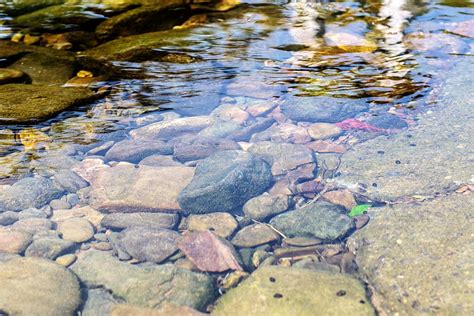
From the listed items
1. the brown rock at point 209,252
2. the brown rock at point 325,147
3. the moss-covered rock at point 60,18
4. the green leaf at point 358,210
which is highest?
the moss-covered rock at point 60,18

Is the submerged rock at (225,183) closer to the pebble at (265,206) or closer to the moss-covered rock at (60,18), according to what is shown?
the pebble at (265,206)

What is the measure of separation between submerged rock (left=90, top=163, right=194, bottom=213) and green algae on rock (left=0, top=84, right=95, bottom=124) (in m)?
1.31

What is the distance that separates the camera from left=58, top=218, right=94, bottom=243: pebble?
3.62m

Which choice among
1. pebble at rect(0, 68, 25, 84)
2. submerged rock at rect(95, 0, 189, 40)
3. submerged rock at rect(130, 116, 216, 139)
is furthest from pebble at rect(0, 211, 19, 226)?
submerged rock at rect(95, 0, 189, 40)

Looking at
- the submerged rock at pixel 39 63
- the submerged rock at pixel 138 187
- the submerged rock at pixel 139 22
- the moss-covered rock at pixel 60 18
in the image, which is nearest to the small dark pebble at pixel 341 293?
the submerged rock at pixel 138 187

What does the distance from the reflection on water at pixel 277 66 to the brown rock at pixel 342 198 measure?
5.26 feet

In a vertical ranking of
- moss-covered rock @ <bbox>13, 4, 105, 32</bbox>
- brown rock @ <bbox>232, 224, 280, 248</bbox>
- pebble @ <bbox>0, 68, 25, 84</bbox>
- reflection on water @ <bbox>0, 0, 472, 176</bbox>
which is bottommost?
brown rock @ <bbox>232, 224, 280, 248</bbox>

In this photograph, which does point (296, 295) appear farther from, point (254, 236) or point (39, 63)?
point (39, 63)

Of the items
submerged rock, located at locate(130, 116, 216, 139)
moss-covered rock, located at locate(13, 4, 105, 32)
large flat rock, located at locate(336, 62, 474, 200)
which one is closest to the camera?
large flat rock, located at locate(336, 62, 474, 200)

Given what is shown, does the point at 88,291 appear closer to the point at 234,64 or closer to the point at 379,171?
the point at 379,171

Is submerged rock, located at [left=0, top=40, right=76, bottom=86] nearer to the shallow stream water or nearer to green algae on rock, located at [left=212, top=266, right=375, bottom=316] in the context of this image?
the shallow stream water

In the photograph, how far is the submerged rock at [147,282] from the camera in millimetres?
2883

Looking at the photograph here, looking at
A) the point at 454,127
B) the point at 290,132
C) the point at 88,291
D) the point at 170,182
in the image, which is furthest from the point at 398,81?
the point at 88,291

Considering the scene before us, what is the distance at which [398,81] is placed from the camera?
18.8 ft
